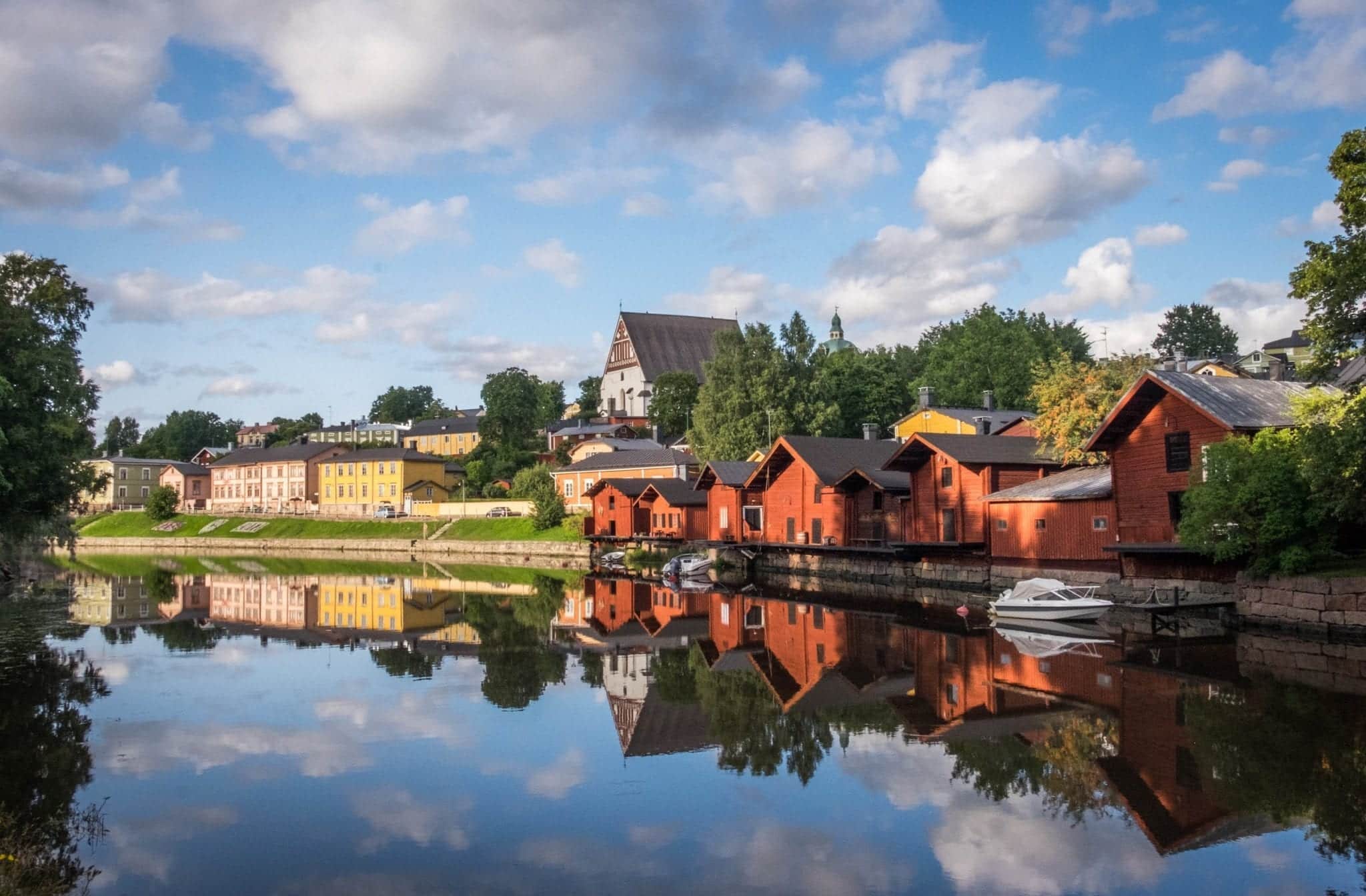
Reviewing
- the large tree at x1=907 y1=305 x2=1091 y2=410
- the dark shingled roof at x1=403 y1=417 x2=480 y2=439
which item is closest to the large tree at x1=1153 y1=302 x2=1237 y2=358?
the large tree at x1=907 y1=305 x2=1091 y2=410

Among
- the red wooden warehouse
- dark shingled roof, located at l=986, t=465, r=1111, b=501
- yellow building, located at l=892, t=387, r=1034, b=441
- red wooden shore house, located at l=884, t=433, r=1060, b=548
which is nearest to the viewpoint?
the red wooden warehouse

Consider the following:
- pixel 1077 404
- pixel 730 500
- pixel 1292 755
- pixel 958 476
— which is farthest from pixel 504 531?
pixel 1292 755

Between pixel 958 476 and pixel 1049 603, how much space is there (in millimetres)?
14332

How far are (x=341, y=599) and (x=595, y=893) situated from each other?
131 ft

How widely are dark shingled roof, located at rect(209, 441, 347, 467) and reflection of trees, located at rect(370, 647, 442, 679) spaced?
93.9m

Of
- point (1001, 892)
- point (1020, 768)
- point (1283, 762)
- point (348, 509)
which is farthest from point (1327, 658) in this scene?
point (348, 509)

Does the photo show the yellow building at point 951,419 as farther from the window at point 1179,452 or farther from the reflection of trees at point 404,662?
the reflection of trees at point 404,662

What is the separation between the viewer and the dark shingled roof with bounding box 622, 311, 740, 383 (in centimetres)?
13525

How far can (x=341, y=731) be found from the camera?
67.6 ft

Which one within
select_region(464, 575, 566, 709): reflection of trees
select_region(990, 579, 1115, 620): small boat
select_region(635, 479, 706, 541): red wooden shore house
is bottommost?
select_region(464, 575, 566, 709): reflection of trees

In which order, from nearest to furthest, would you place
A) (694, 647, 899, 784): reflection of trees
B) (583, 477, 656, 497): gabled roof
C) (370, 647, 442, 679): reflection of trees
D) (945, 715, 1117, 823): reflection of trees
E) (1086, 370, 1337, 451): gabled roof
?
(945, 715, 1117, 823): reflection of trees < (694, 647, 899, 784): reflection of trees < (370, 647, 442, 679): reflection of trees < (1086, 370, 1337, 451): gabled roof < (583, 477, 656, 497): gabled roof

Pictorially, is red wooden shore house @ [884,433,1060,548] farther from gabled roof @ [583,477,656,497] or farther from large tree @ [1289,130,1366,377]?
gabled roof @ [583,477,656,497]

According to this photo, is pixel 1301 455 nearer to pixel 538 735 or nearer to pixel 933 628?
pixel 933 628

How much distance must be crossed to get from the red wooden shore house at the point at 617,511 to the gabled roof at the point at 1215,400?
38.3 meters
